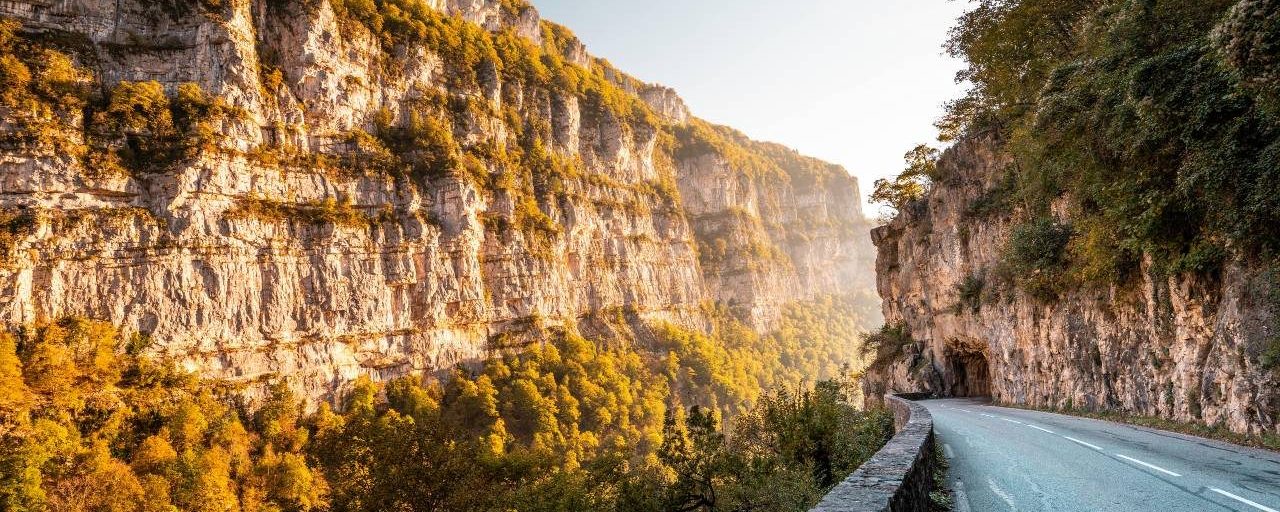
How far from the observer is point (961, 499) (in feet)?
20.8

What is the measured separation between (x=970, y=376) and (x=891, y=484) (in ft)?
109

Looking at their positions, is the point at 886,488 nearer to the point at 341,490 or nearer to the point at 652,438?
the point at 341,490

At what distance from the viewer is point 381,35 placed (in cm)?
6125

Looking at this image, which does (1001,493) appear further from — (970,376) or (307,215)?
(307,215)

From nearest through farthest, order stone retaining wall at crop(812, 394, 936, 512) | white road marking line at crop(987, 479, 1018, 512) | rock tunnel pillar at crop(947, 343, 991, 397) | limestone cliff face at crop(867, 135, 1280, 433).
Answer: stone retaining wall at crop(812, 394, 936, 512) → white road marking line at crop(987, 479, 1018, 512) → limestone cliff face at crop(867, 135, 1280, 433) → rock tunnel pillar at crop(947, 343, 991, 397)

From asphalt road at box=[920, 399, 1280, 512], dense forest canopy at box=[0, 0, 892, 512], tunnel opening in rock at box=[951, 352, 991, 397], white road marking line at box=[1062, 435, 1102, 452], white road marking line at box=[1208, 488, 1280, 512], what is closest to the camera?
white road marking line at box=[1208, 488, 1280, 512]

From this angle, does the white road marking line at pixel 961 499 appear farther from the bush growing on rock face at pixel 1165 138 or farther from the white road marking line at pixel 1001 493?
the bush growing on rock face at pixel 1165 138

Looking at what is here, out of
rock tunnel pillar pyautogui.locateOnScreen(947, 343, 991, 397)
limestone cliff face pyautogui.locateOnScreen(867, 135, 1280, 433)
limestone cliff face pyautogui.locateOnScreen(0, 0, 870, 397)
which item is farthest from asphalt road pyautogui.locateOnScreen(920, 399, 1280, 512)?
limestone cliff face pyautogui.locateOnScreen(0, 0, 870, 397)

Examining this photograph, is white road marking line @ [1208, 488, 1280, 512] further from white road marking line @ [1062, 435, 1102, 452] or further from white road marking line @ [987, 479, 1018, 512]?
white road marking line @ [1062, 435, 1102, 452]

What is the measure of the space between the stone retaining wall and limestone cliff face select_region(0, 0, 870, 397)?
4673 cm

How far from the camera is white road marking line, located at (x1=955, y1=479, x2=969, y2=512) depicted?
5.93 meters

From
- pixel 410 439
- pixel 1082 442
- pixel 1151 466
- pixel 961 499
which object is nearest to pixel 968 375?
pixel 1082 442

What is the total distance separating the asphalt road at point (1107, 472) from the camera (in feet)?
18.8

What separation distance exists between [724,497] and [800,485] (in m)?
4.32
